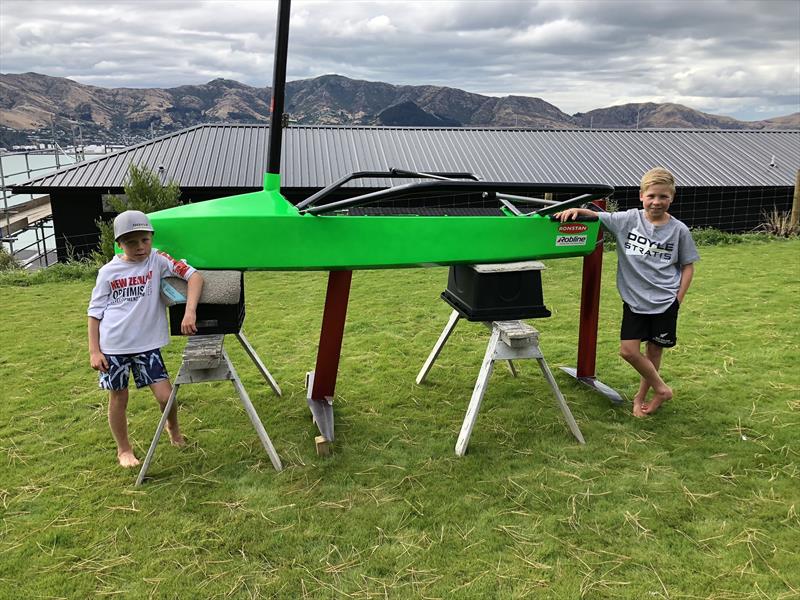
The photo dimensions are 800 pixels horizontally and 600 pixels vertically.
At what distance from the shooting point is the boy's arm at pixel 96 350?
290cm

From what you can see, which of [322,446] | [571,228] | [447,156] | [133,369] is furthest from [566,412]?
[447,156]

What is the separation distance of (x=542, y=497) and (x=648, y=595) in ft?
2.38

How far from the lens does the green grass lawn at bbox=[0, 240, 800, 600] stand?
2373 mm

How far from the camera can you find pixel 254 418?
10.2ft

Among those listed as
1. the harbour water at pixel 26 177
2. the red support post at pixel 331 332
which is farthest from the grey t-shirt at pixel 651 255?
the harbour water at pixel 26 177

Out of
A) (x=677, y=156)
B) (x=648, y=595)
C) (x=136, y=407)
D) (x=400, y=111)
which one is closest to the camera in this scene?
(x=648, y=595)

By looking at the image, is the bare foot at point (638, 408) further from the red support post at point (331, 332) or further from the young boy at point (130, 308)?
the young boy at point (130, 308)

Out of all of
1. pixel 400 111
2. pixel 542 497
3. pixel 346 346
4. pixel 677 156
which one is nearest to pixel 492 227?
pixel 542 497

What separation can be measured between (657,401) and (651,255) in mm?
967

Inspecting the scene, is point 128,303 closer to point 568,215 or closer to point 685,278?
point 568,215

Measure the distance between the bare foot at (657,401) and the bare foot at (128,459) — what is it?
305cm

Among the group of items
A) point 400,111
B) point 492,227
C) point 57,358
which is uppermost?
point 400,111

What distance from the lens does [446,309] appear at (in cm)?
644

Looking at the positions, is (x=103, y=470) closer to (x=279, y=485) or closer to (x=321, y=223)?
(x=279, y=485)
